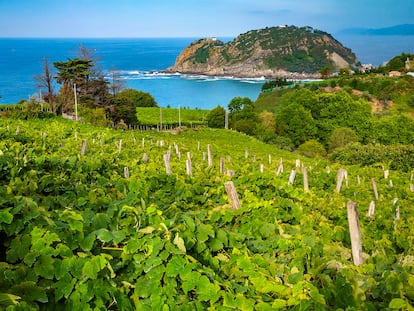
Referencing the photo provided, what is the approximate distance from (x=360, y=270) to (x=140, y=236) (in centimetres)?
202

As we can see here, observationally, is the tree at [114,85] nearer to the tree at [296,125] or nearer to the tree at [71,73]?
the tree at [71,73]

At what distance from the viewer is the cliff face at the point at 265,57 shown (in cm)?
17262

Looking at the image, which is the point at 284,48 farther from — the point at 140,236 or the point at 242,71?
the point at 140,236

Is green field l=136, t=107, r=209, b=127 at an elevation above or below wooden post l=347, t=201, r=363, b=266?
below

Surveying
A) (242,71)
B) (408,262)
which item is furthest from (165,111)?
(242,71)

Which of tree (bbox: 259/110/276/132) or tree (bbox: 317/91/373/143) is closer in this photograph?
tree (bbox: 259/110/276/132)

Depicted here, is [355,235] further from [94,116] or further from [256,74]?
[256,74]

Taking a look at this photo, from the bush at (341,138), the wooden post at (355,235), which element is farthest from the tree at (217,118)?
the wooden post at (355,235)

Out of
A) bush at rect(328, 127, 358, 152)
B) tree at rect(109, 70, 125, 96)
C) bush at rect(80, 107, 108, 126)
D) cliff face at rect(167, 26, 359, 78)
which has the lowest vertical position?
bush at rect(328, 127, 358, 152)

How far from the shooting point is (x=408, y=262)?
4.05m

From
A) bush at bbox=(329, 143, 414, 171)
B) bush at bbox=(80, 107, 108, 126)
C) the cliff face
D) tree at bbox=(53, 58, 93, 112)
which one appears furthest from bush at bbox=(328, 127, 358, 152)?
the cliff face

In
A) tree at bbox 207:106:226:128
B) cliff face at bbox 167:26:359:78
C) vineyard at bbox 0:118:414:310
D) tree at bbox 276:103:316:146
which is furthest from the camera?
cliff face at bbox 167:26:359:78

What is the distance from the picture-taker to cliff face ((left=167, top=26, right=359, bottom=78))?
17262 centimetres

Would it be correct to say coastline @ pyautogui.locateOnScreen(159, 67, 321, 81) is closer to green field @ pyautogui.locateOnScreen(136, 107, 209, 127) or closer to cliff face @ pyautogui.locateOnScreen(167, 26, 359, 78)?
cliff face @ pyautogui.locateOnScreen(167, 26, 359, 78)
